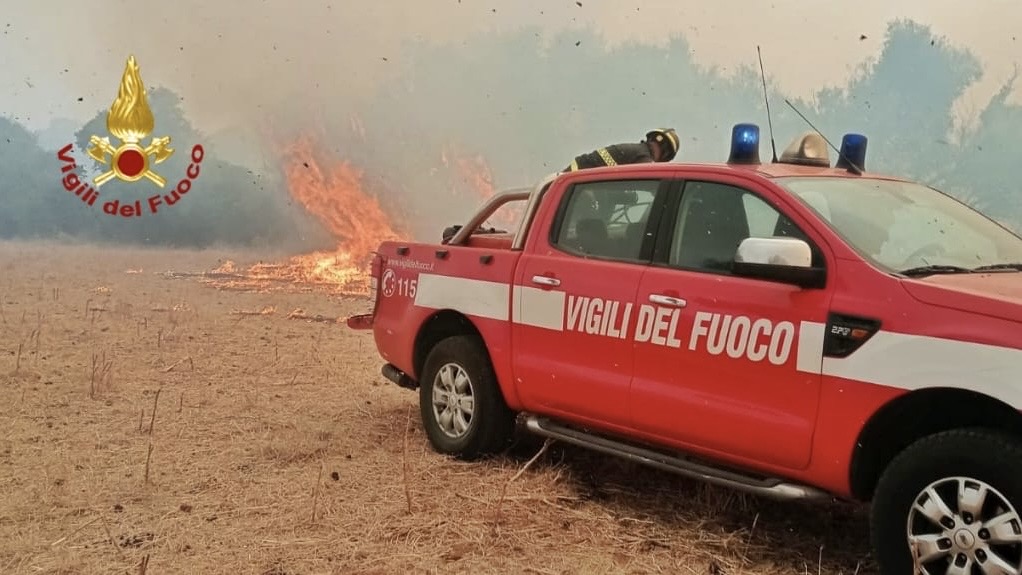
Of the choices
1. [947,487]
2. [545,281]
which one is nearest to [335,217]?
[545,281]

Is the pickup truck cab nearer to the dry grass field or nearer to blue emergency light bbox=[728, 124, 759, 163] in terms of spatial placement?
blue emergency light bbox=[728, 124, 759, 163]

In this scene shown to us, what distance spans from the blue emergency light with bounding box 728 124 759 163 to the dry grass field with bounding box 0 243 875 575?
1.62m

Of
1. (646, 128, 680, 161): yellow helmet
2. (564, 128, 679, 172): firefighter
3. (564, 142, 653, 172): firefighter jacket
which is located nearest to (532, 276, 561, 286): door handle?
(564, 128, 679, 172): firefighter

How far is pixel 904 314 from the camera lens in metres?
3.03

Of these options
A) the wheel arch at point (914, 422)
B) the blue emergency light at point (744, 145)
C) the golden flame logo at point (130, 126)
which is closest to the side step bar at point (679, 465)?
the wheel arch at point (914, 422)

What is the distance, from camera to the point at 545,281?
4410 mm

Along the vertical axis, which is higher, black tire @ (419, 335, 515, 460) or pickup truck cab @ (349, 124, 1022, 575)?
pickup truck cab @ (349, 124, 1022, 575)

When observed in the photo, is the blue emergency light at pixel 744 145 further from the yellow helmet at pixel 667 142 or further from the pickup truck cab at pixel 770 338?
the yellow helmet at pixel 667 142

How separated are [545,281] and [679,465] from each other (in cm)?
117

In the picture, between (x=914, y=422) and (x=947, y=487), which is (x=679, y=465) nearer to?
(x=914, y=422)

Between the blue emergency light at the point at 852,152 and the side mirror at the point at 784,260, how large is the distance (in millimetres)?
1114

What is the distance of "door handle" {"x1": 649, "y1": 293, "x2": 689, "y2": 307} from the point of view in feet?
12.2

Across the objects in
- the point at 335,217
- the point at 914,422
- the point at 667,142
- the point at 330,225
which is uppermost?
the point at 667,142

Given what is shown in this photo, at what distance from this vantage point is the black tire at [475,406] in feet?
15.9
